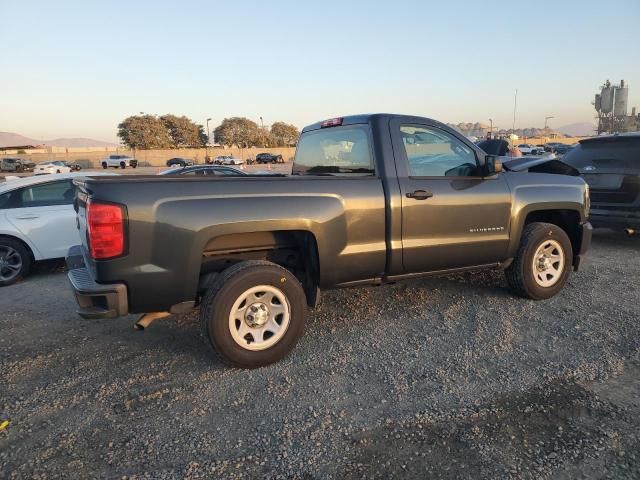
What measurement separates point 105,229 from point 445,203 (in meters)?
2.76

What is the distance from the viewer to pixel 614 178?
6.93 meters

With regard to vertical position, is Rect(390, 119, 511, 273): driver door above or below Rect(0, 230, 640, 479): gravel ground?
above

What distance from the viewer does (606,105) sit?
51125mm

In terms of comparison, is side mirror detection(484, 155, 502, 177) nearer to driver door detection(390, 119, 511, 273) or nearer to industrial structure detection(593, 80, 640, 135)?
driver door detection(390, 119, 511, 273)

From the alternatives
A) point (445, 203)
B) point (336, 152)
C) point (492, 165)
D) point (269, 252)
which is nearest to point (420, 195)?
point (445, 203)

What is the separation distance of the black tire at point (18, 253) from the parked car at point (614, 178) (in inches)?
327

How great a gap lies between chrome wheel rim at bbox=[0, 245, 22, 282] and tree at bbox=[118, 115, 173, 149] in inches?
2961

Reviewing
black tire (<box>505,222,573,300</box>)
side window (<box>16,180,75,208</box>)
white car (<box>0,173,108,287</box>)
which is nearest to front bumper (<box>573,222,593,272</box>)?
black tire (<box>505,222,573,300</box>)

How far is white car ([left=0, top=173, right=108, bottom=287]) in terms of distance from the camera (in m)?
6.11

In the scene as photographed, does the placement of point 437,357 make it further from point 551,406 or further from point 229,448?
point 229,448

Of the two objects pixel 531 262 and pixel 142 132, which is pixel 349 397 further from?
pixel 142 132

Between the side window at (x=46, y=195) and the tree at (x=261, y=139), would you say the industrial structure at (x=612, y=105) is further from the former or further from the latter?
the tree at (x=261, y=139)

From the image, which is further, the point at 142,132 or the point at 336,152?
the point at 142,132

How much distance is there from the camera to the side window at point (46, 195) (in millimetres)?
6359
